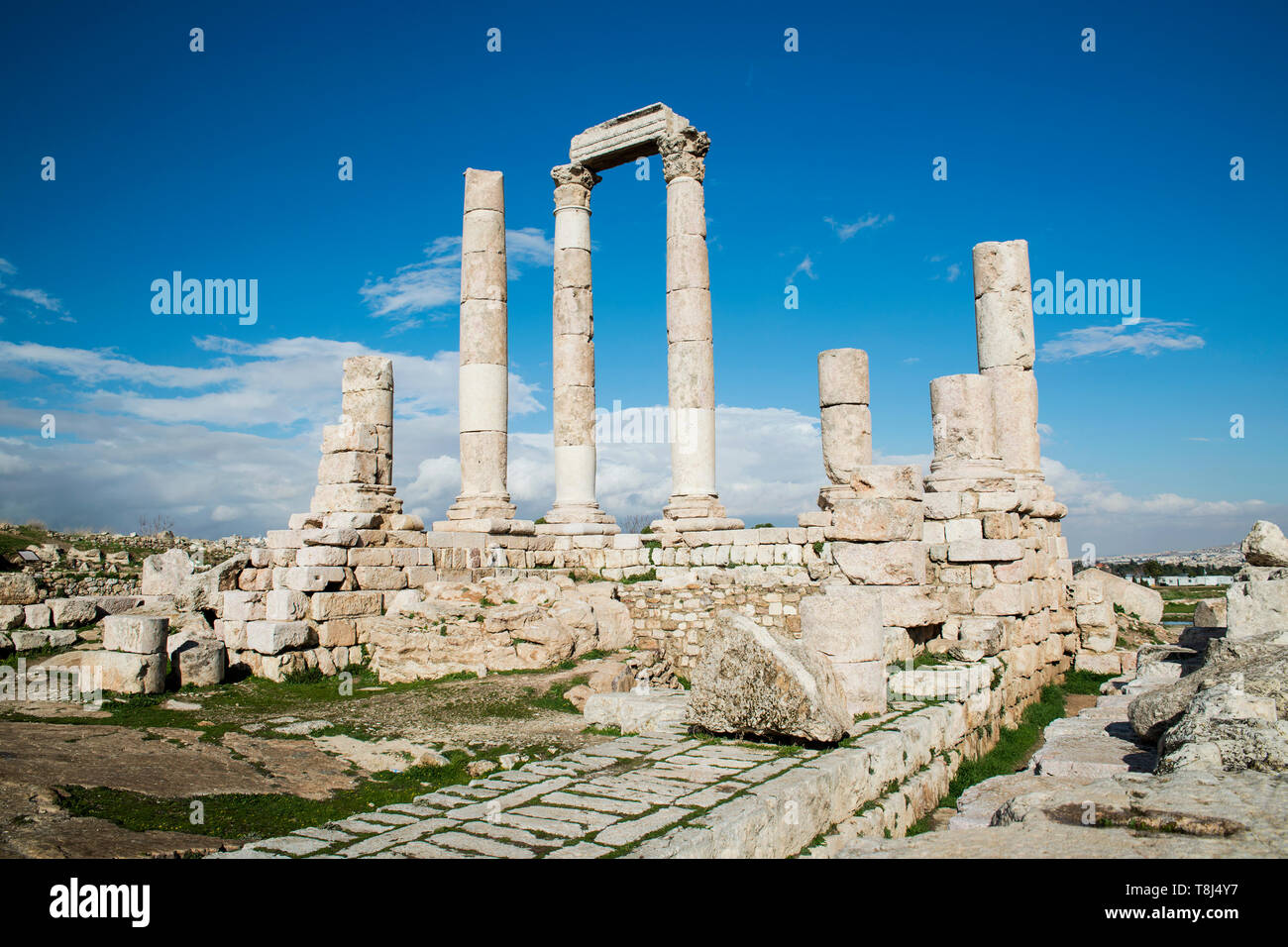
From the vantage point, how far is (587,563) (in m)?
17.1

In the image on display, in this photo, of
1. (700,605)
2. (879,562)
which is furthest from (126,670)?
(879,562)

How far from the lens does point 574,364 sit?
18.4 m

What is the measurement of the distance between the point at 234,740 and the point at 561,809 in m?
4.79

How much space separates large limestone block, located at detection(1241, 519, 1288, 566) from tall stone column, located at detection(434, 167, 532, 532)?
1203 centimetres

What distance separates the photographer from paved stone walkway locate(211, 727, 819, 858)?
14.4ft

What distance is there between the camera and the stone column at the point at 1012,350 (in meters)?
15.4

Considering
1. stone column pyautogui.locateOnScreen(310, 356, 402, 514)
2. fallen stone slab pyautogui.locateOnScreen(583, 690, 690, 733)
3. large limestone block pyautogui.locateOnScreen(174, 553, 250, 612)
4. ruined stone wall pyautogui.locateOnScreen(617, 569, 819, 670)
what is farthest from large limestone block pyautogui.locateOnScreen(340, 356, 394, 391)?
fallen stone slab pyautogui.locateOnScreen(583, 690, 690, 733)

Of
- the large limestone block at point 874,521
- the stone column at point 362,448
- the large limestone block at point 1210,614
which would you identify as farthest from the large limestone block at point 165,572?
the large limestone block at point 1210,614

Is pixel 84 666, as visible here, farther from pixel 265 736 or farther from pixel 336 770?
pixel 336 770

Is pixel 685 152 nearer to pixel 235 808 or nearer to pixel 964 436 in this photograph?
pixel 964 436

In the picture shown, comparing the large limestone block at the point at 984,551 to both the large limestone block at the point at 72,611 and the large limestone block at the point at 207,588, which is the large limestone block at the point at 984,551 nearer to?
the large limestone block at the point at 207,588

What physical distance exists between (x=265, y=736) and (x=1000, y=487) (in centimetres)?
1047

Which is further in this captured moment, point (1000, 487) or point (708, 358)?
point (708, 358)
